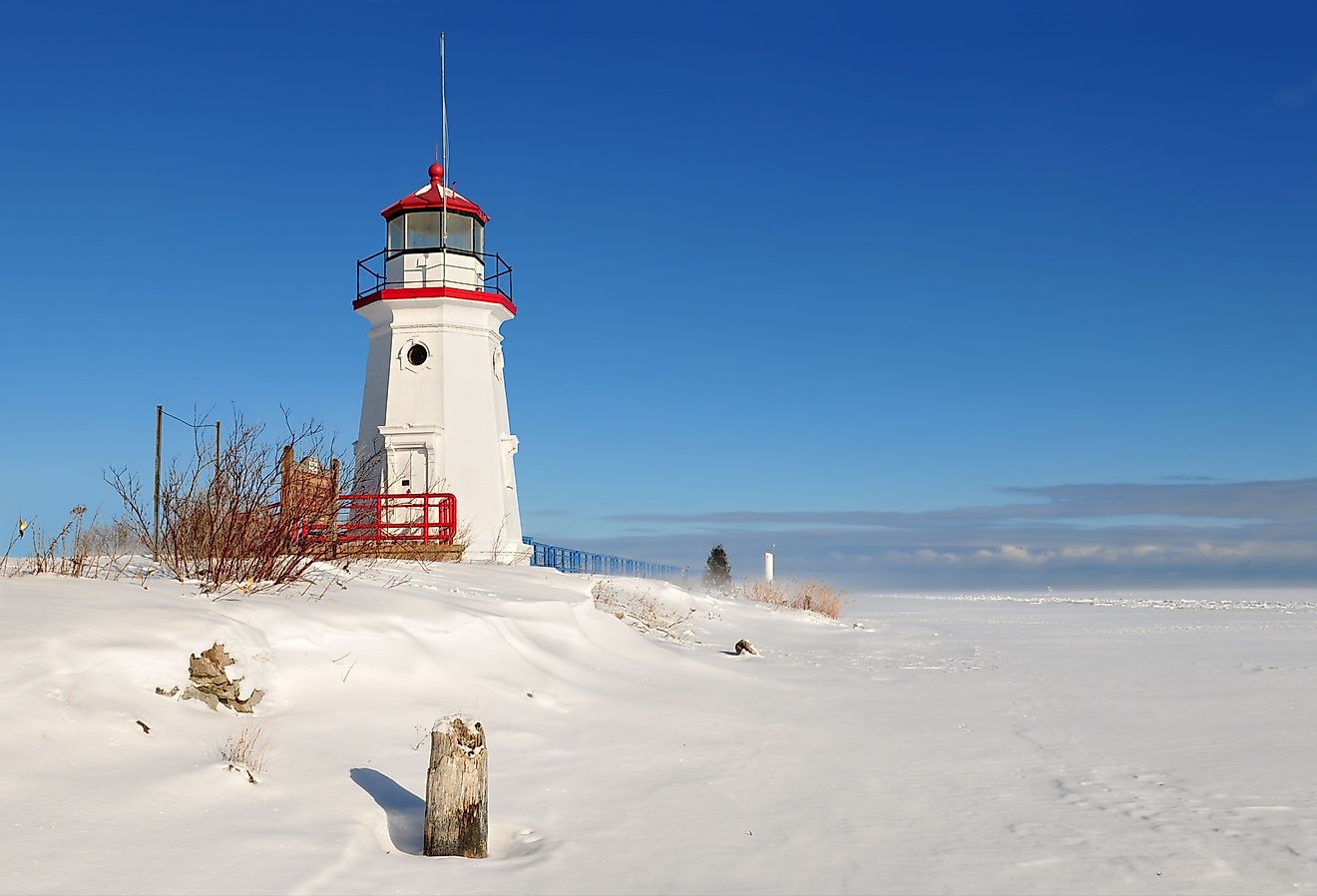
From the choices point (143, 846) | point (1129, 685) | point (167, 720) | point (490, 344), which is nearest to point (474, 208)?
point (490, 344)

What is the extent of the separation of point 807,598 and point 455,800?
26691 millimetres

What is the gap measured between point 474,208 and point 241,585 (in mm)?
16519

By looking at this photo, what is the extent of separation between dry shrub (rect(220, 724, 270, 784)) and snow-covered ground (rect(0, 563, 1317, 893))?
93mm

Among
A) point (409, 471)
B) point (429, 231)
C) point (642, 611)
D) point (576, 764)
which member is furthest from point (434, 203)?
point (576, 764)

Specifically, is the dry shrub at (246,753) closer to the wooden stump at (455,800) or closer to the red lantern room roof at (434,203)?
the wooden stump at (455,800)

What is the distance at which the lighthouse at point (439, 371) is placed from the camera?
994 inches

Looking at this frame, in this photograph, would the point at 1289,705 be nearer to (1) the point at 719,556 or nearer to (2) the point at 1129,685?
(2) the point at 1129,685

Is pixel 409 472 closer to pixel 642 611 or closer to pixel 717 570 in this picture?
pixel 642 611

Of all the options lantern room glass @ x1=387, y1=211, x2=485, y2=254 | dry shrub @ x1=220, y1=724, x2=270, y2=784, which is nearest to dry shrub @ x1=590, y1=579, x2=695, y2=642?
lantern room glass @ x1=387, y1=211, x2=485, y2=254

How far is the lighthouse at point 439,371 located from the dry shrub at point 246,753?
17.1 m

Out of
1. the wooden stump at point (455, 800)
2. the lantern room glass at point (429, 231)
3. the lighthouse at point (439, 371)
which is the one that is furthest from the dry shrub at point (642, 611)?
the wooden stump at point (455, 800)

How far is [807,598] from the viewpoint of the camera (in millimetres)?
32344

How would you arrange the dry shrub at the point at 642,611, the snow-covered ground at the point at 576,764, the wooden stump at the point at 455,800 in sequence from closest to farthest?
the snow-covered ground at the point at 576,764 < the wooden stump at the point at 455,800 < the dry shrub at the point at 642,611

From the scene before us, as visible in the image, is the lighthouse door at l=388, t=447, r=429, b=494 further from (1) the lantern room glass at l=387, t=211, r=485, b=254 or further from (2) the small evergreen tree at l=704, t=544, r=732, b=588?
(2) the small evergreen tree at l=704, t=544, r=732, b=588
